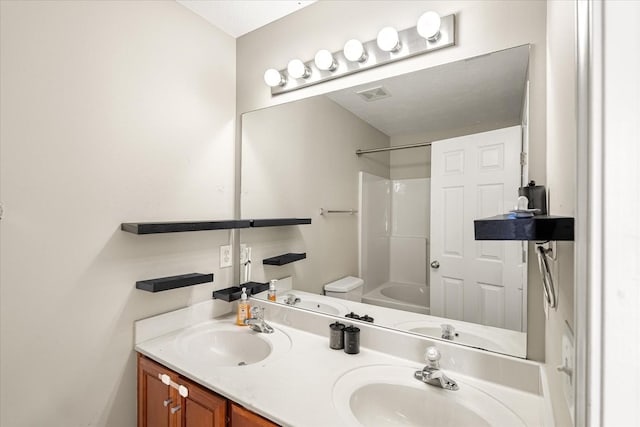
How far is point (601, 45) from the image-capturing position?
0.37 m

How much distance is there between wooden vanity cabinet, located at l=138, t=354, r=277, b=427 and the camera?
3.24 ft

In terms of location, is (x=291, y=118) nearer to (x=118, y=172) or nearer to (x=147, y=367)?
(x=118, y=172)

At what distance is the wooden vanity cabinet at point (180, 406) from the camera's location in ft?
3.24

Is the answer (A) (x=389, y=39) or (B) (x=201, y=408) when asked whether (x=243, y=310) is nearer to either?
(B) (x=201, y=408)

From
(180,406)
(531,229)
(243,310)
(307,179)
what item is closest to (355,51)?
(307,179)

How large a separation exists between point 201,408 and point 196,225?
0.72 meters

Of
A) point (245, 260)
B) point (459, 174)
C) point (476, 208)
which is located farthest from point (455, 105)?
point (245, 260)

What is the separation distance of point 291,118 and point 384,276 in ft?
3.11

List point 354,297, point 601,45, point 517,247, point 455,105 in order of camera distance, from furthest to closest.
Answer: point 354,297 < point 455,105 < point 517,247 < point 601,45

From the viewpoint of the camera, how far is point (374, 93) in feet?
4.47

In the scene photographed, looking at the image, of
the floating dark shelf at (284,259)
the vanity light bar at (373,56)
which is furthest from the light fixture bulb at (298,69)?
the floating dark shelf at (284,259)

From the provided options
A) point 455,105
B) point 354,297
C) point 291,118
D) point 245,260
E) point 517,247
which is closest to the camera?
point 517,247

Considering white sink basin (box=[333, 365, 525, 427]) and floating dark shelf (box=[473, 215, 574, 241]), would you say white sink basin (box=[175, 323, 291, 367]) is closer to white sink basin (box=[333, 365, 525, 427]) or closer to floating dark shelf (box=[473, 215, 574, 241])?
white sink basin (box=[333, 365, 525, 427])

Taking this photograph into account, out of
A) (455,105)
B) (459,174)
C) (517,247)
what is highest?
(455,105)
